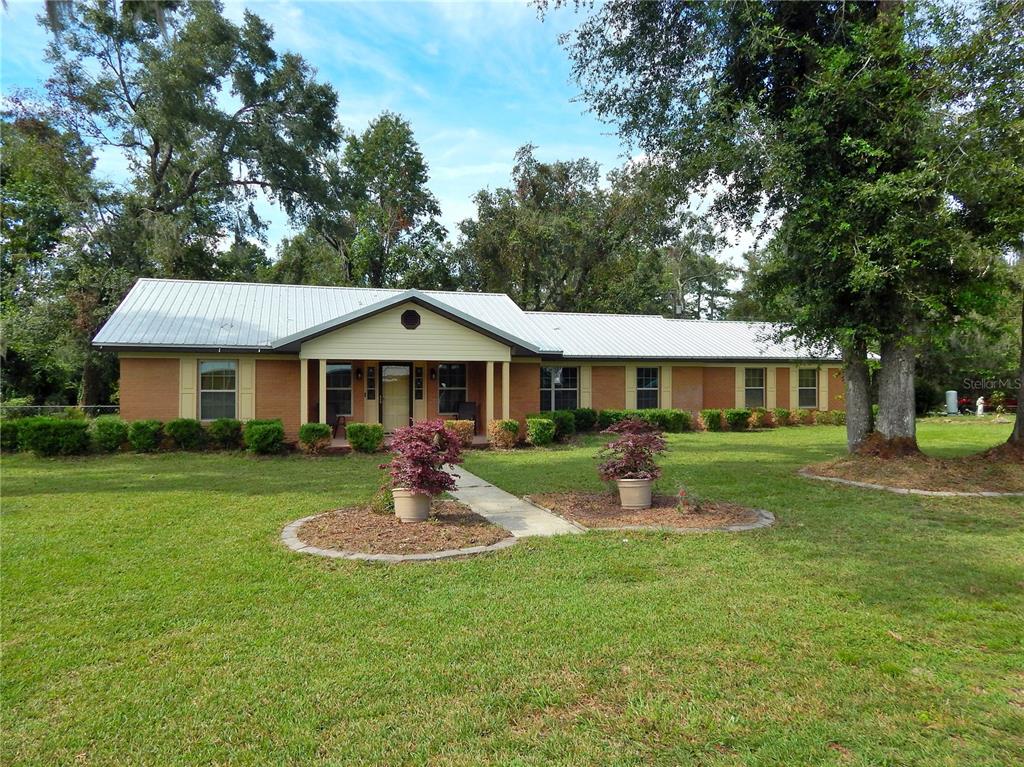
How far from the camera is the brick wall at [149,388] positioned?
50.2 feet

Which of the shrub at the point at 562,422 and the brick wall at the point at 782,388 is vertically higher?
the brick wall at the point at 782,388

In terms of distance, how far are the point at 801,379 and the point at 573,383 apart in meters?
9.18

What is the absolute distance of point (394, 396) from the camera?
1794 cm

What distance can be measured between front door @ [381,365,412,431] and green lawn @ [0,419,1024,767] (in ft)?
34.8

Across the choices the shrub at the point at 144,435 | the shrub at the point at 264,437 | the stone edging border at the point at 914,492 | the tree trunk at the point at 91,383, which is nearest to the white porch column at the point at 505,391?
the shrub at the point at 264,437

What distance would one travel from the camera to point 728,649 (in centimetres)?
382

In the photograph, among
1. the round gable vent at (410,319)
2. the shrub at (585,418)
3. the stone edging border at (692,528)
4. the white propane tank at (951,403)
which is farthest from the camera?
the white propane tank at (951,403)

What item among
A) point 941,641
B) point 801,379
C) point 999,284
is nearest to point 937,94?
point 999,284

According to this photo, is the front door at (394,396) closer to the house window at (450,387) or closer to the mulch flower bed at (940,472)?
the house window at (450,387)

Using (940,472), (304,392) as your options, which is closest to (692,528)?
(940,472)

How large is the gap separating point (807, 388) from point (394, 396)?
50.5ft

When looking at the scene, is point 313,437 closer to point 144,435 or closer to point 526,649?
point 144,435

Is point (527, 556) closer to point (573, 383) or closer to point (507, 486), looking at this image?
point (507, 486)

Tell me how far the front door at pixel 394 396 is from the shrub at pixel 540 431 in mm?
3789
